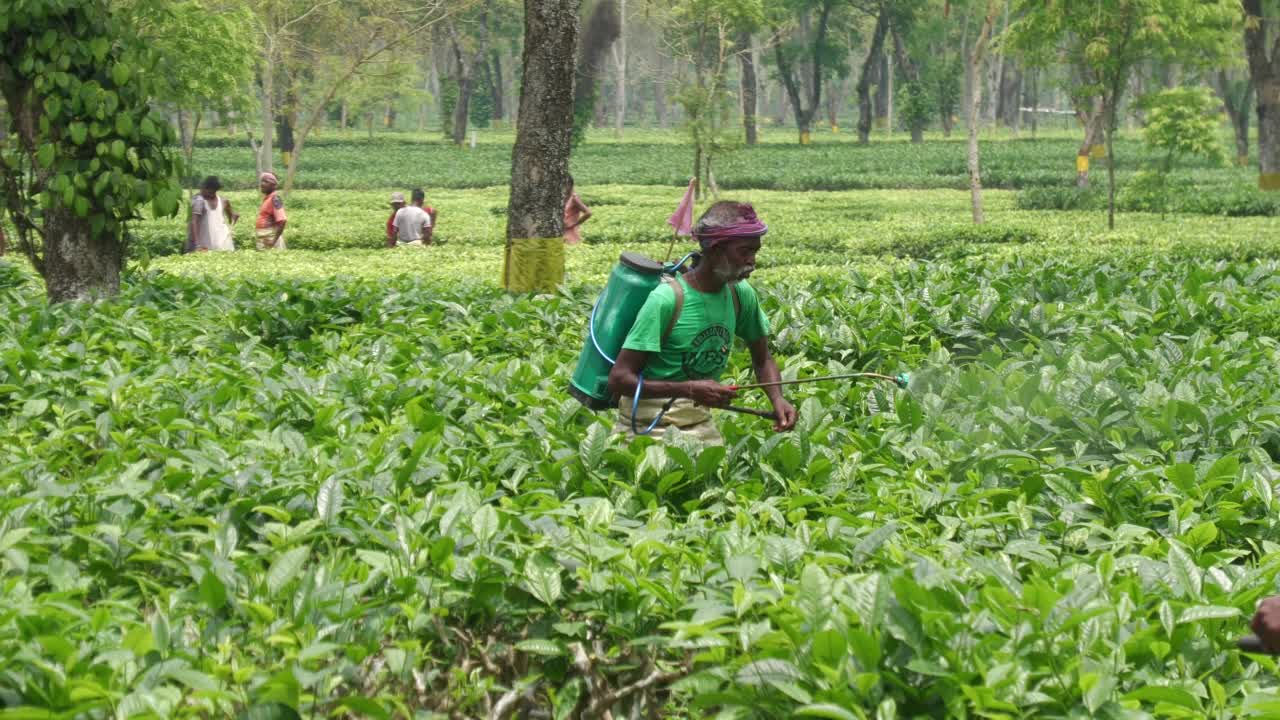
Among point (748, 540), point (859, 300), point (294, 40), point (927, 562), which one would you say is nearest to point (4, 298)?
point (859, 300)

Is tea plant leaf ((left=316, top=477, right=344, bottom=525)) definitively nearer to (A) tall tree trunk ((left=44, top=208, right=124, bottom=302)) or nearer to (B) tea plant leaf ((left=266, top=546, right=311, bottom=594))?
(B) tea plant leaf ((left=266, top=546, right=311, bottom=594))

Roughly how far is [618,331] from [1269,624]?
2.50 meters

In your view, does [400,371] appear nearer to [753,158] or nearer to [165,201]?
[165,201]

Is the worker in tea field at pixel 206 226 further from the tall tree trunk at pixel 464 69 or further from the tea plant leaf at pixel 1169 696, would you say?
the tall tree trunk at pixel 464 69

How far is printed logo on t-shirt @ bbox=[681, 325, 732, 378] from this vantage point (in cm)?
454

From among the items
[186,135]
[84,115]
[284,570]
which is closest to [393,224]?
[84,115]

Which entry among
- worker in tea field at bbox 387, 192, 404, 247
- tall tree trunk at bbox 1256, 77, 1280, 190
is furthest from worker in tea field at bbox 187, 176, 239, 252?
tall tree trunk at bbox 1256, 77, 1280, 190

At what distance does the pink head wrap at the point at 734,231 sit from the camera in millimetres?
4305

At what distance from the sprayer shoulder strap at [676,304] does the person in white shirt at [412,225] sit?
13.5 meters

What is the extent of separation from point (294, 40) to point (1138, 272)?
22169mm

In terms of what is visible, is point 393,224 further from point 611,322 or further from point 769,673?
point 769,673

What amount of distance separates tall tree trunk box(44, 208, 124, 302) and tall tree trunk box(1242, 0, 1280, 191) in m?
23.3

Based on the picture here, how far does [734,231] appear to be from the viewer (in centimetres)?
430

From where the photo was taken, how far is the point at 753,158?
133ft
